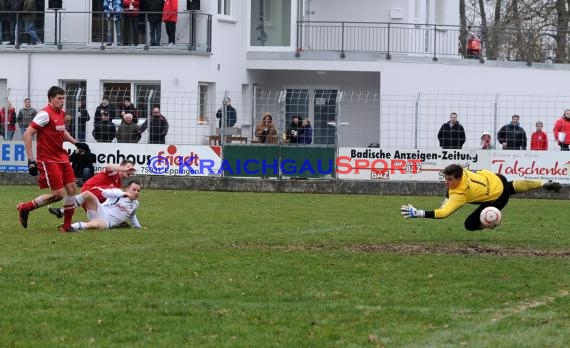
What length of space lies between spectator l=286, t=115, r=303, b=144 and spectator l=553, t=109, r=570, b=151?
618 cm

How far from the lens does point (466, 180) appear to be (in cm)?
1634

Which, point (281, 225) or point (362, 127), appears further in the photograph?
point (362, 127)

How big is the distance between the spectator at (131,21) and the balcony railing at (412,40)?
5.70 m

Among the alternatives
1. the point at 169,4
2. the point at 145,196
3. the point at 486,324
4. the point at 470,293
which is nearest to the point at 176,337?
the point at 486,324

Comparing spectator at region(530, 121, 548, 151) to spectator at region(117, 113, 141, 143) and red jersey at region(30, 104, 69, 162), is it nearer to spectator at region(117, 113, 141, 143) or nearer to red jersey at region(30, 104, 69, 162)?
spectator at region(117, 113, 141, 143)

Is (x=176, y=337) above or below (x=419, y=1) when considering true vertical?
below

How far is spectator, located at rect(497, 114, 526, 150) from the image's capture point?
97.1 feet

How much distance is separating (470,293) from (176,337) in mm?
3557

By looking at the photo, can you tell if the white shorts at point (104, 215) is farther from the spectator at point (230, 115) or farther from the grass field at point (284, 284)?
the spectator at point (230, 115)

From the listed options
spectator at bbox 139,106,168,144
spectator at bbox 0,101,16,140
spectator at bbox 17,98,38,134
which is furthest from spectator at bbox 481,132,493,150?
spectator at bbox 0,101,16,140

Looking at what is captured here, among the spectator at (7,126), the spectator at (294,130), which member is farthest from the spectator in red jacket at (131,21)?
the spectator at (294,130)

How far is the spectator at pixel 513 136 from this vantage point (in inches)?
1166

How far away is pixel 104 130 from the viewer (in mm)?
31297

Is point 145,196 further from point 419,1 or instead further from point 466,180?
point 419,1
